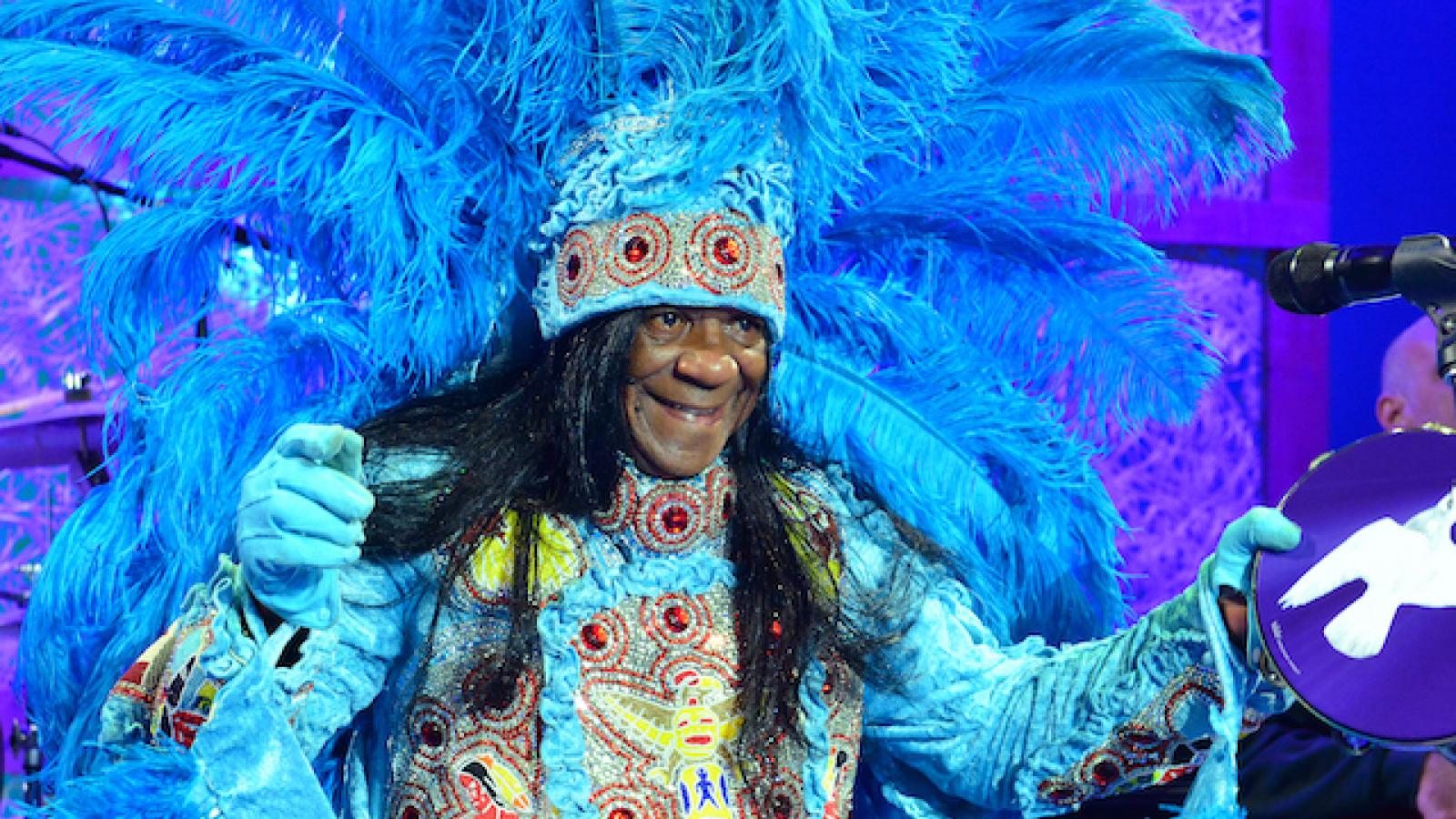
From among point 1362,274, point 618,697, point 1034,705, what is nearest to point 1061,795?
point 1034,705

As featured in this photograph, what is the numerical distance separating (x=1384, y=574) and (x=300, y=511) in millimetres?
1039

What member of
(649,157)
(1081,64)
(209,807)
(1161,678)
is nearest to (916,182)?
(1081,64)

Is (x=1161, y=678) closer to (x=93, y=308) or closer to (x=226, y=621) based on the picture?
(x=226, y=621)

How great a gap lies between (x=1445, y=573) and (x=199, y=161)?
1383 millimetres

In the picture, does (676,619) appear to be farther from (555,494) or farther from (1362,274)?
(1362,274)

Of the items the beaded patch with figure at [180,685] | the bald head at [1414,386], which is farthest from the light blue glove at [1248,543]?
the bald head at [1414,386]

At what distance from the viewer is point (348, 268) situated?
1.94 metres

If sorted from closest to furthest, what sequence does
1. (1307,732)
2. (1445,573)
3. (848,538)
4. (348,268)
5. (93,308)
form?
(1445,573)
(93,308)
(348,268)
(848,538)
(1307,732)

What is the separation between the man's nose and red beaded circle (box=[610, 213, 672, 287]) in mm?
90

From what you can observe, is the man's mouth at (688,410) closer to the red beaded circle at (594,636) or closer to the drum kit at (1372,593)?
the red beaded circle at (594,636)

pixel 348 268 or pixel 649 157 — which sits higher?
pixel 649 157

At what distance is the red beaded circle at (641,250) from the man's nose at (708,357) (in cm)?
9

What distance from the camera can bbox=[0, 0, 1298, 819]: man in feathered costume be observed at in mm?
1812

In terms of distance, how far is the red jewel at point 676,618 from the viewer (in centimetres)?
189
